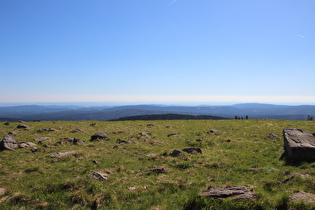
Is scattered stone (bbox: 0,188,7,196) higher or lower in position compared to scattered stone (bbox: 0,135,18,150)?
lower

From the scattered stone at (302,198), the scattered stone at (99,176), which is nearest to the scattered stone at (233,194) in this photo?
the scattered stone at (302,198)

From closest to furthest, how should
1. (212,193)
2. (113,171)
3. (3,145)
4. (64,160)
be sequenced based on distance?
(212,193)
(113,171)
(64,160)
(3,145)

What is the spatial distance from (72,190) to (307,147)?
17.4 m

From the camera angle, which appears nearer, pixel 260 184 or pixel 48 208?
pixel 48 208

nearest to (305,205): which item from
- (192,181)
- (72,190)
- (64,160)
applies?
(192,181)

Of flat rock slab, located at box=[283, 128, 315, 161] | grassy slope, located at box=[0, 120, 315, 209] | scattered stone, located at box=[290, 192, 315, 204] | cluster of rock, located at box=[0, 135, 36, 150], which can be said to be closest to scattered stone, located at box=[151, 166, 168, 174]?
grassy slope, located at box=[0, 120, 315, 209]

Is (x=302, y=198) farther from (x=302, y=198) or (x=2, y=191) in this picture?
(x=2, y=191)

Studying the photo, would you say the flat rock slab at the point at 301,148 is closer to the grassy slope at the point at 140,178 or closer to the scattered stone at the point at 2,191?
the grassy slope at the point at 140,178

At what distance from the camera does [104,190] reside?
1008 cm

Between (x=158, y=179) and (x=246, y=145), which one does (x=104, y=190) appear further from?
(x=246, y=145)

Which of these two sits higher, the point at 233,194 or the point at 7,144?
the point at 233,194

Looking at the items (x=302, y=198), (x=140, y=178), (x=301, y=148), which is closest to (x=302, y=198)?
(x=302, y=198)

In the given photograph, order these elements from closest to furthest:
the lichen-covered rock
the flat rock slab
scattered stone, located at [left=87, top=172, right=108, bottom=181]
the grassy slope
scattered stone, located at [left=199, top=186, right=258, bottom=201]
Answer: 1. the lichen-covered rock
2. scattered stone, located at [left=199, top=186, right=258, bottom=201]
3. the grassy slope
4. scattered stone, located at [left=87, top=172, right=108, bottom=181]
5. the flat rock slab

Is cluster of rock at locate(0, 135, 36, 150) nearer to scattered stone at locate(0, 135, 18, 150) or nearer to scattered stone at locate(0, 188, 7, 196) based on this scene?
scattered stone at locate(0, 135, 18, 150)
